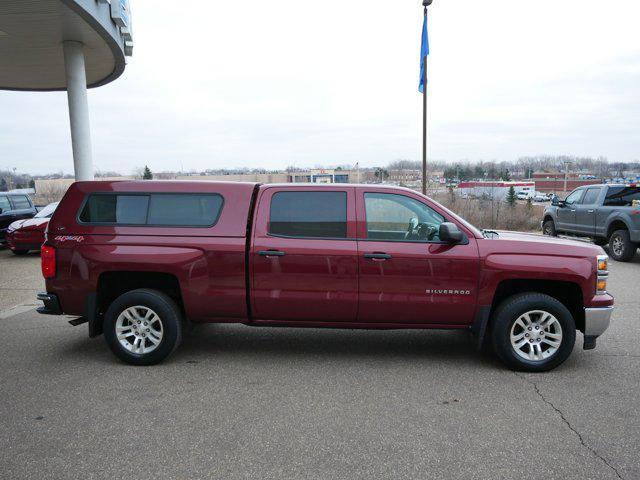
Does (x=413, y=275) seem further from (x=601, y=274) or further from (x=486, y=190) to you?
(x=486, y=190)

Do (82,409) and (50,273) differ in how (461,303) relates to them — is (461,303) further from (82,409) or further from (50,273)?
(50,273)

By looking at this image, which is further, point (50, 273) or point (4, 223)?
point (4, 223)

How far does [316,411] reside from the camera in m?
3.83

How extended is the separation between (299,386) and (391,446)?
123cm

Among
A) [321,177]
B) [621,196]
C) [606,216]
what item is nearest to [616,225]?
[606,216]

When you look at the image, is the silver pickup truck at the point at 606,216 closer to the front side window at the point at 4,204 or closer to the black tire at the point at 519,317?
the black tire at the point at 519,317

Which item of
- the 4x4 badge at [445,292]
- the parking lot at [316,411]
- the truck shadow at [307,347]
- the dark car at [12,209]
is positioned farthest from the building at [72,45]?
the 4x4 badge at [445,292]

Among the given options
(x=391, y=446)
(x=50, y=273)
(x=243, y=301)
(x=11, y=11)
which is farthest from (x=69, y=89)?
(x=391, y=446)

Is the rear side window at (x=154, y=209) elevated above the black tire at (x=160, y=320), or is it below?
above

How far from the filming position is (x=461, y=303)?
466cm

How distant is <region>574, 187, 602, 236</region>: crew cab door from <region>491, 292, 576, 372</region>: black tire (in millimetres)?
9361

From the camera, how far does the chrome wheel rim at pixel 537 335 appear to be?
15.2 ft

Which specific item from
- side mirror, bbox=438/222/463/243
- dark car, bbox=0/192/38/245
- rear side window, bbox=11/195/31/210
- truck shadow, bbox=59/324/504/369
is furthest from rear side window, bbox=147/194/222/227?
rear side window, bbox=11/195/31/210

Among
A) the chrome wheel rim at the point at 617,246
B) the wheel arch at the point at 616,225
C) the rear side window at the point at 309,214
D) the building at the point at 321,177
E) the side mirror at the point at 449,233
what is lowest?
the chrome wheel rim at the point at 617,246
